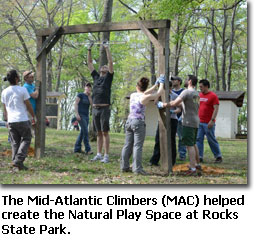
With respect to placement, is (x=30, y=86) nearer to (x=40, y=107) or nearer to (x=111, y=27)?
(x=40, y=107)

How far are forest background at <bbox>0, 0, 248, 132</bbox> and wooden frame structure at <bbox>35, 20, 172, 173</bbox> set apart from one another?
11410 mm

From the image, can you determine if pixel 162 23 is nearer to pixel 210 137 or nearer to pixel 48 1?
pixel 210 137

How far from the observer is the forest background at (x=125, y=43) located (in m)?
21.8

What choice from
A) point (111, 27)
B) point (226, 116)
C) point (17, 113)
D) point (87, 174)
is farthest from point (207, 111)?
point (226, 116)

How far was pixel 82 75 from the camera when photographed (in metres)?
32.8

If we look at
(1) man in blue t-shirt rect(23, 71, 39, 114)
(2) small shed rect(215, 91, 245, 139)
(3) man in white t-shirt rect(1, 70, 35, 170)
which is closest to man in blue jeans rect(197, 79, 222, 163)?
(1) man in blue t-shirt rect(23, 71, 39, 114)

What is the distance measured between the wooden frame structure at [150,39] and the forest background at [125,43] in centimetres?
1141

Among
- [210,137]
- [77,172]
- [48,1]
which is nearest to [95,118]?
[77,172]

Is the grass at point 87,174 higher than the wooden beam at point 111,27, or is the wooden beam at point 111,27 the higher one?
the wooden beam at point 111,27

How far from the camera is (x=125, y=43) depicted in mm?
20641

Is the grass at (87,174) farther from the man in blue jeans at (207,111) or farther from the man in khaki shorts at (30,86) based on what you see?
the man in khaki shorts at (30,86)

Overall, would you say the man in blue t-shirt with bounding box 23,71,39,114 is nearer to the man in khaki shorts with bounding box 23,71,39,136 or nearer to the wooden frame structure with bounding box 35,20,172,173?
the man in khaki shorts with bounding box 23,71,39,136

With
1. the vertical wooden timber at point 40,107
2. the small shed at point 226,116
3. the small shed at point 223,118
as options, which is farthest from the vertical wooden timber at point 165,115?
the small shed at point 226,116

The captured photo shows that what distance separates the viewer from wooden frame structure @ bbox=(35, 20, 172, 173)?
6629 millimetres
